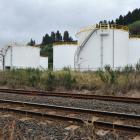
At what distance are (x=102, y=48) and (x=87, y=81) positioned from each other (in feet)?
55.3

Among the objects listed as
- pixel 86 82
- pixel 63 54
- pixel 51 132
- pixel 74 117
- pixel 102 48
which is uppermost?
pixel 102 48

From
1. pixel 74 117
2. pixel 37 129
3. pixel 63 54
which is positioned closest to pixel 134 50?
pixel 63 54

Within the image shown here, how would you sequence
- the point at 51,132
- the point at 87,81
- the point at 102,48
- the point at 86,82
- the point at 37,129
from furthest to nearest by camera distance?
the point at 102,48 → the point at 87,81 → the point at 86,82 → the point at 37,129 → the point at 51,132

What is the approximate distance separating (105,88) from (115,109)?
24.0 ft

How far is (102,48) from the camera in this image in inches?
1531

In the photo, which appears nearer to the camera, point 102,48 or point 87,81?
Result: point 87,81

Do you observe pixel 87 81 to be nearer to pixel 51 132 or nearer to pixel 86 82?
pixel 86 82

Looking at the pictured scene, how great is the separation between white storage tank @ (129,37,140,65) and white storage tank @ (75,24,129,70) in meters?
2.29

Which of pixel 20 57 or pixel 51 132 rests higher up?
pixel 20 57

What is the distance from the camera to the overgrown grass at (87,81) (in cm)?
1994

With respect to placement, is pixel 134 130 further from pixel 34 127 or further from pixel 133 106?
pixel 133 106

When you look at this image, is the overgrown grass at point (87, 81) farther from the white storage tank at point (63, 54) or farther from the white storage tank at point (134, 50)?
the white storage tank at point (63, 54)

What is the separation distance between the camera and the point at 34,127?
31.5 ft

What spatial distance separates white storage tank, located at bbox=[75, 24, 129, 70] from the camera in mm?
38906
